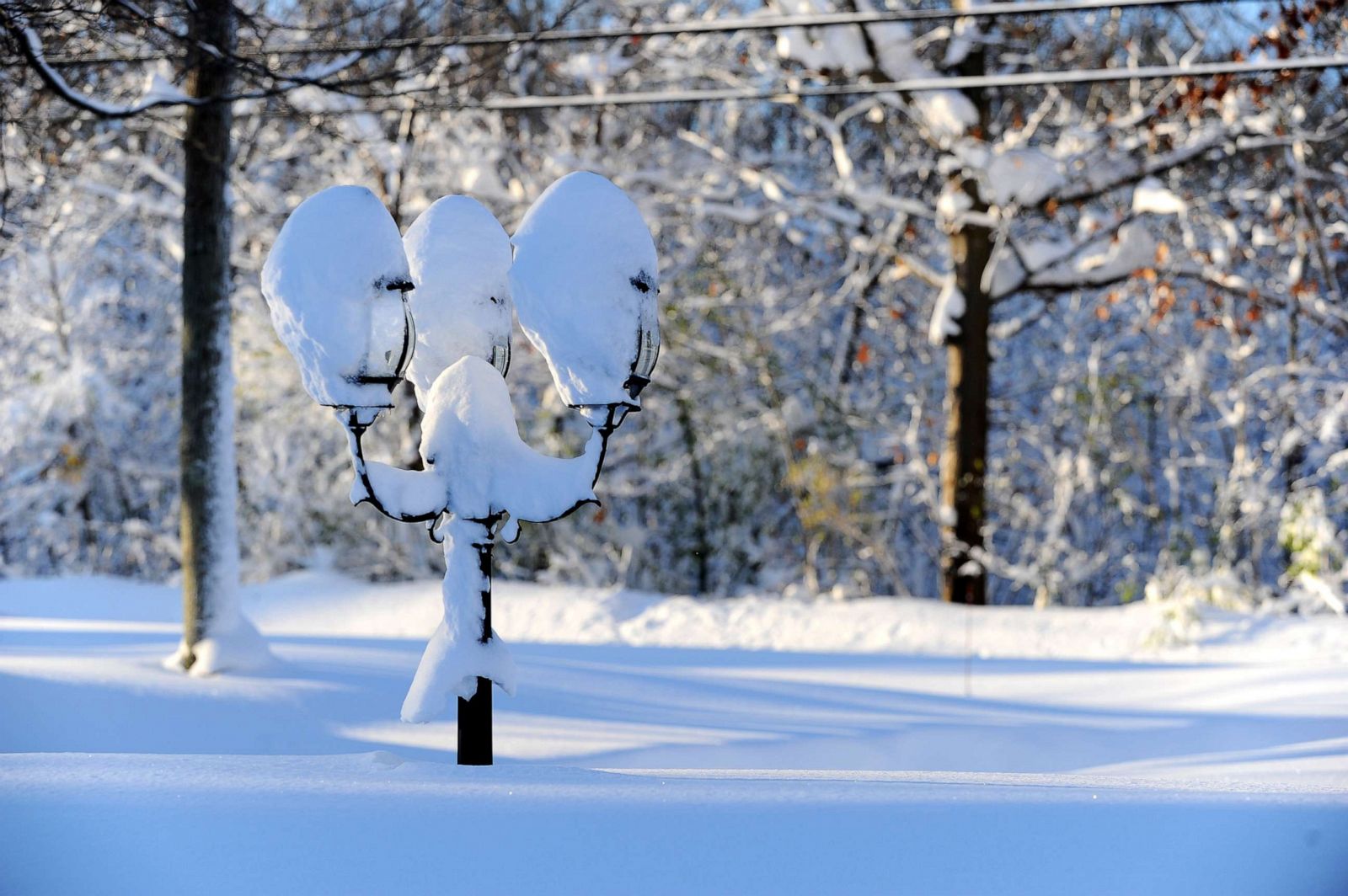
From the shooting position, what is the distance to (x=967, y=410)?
10.1m

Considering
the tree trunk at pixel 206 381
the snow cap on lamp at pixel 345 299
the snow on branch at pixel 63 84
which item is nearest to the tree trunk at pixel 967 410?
the tree trunk at pixel 206 381

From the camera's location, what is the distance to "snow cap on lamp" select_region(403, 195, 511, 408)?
140 inches

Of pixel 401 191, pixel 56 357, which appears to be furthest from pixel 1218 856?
pixel 56 357

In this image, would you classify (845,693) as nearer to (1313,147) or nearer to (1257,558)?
(1257,558)

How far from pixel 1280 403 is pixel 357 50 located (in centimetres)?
814

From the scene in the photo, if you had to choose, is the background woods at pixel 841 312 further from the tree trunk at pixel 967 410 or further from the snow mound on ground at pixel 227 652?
the snow mound on ground at pixel 227 652

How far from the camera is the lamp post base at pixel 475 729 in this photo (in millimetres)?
3420

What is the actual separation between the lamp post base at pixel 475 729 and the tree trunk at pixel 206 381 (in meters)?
3.53

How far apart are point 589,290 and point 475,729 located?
125cm

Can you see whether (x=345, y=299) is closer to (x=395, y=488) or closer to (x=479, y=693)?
(x=395, y=488)

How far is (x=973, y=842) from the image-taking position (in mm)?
2787

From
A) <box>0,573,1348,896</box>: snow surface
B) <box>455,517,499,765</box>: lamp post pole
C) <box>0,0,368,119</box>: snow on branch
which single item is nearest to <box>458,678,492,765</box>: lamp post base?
<box>455,517,499,765</box>: lamp post pole

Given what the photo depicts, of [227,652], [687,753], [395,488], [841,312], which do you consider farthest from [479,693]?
[841,312]

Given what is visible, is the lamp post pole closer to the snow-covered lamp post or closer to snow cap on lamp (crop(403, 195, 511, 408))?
the snow-covered lamp post
